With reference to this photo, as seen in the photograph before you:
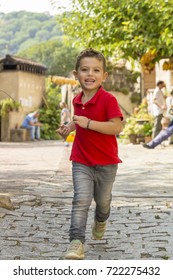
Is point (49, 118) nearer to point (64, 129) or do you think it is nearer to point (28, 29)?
point (64, 129)

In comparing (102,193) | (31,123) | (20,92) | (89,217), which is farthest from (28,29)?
(102,193)

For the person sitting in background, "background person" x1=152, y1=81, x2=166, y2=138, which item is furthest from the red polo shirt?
"background person" x1=152, y1=81, x2=166, y2=138

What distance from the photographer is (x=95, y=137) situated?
15.8 feet

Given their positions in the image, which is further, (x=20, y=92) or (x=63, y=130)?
(x=20, y=92)

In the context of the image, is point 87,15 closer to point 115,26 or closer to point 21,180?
point 115,26

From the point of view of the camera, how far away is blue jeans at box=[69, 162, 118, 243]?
475 centimetres

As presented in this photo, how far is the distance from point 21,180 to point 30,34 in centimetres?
9955

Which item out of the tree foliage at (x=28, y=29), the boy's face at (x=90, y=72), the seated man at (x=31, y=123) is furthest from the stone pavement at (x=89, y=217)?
the tree foliage at (x=28, y=29)

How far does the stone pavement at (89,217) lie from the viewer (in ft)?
16.4

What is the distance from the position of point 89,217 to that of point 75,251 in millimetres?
1913

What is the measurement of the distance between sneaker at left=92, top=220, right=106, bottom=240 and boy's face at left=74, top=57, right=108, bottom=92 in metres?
1.13

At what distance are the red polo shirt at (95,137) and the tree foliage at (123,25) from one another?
30.1ft

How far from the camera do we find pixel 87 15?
1725cm

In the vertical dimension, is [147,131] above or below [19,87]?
below
